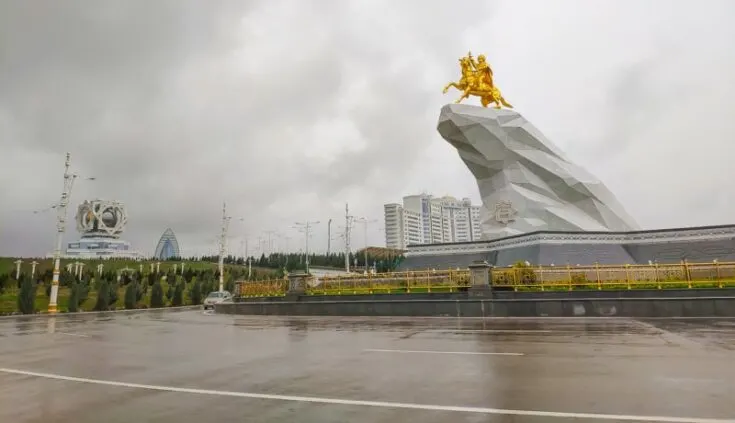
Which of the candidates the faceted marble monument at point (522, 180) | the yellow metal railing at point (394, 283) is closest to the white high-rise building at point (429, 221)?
the faceted marble monument at point (522, 180)

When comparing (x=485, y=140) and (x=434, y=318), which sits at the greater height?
(x=485, y=140)

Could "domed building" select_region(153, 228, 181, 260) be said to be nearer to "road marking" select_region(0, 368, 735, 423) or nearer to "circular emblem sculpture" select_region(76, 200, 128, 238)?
"circular emblem sculpture" select_region(76, 200, 128, 238)

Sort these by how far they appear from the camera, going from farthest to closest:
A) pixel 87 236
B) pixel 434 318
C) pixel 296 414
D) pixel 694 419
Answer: pixel 87 236 → pixel 434 318 → pixel 296 414 → pixel 694 419

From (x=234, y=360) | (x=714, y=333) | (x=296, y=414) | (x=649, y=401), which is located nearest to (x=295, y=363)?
(x=234, y=360)

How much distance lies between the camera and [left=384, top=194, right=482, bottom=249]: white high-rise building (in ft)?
406

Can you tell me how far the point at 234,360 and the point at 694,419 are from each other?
276 inches

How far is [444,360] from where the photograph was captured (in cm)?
769

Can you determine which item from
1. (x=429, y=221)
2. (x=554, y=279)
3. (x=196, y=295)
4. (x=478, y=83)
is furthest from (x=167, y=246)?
(x=554, y=279)

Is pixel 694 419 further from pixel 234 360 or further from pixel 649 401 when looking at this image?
pixel 234 360

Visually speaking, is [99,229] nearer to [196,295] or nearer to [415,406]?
[196,295]

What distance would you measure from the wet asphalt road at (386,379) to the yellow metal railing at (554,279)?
656 cm

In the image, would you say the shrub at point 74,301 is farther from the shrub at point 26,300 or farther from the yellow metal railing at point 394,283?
the yellow metal railing at point 394,283

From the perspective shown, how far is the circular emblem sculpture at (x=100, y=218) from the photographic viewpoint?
347 feet

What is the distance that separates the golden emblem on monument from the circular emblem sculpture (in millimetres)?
97880
